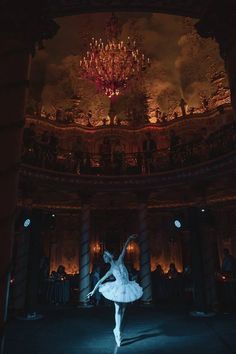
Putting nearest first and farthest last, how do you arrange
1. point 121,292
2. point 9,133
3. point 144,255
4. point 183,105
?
1. point 9,133
2. point 121,292
3. point 144,255
4. point 183,105

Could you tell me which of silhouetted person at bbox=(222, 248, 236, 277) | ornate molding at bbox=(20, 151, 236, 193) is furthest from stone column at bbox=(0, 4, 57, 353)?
silhouetted person at bbox=(222, 248, 236, 277)

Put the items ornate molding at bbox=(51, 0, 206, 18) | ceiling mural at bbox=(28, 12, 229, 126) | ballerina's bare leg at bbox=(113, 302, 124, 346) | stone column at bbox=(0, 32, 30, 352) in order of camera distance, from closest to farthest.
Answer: stone column at bbox=(0, 32, 30, 352) → ornate molding at bbox=(51, 0, 206, 18) → ballerina's bare leg at bbox=(113, 302, 124, 346) → ceiling mural at bbox=(28, 12, 229, 126)

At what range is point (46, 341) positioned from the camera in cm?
746

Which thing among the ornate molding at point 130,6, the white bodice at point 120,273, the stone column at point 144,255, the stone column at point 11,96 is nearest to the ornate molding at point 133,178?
the stone column at point 144,255

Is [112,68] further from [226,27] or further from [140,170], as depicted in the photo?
[226,27]

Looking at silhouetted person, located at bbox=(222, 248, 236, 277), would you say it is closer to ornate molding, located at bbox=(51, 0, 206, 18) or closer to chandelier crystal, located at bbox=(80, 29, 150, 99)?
chandelier crystal, located at bbox=(80, 29, 150, 99)

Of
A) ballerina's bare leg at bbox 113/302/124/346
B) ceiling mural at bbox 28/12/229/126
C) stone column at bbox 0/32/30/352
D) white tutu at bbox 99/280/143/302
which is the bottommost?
ballerina's bare leg at bbox 113/302/124/346

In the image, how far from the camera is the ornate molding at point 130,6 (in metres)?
5.37

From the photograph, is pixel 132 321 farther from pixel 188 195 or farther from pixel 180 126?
pixel 180 126

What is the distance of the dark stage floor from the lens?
667cm

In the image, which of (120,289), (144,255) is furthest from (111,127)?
(120,289)

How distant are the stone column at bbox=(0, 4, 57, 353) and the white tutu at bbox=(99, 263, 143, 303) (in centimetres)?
380

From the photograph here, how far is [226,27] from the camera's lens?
4.76 metres

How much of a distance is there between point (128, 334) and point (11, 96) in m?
6.90
